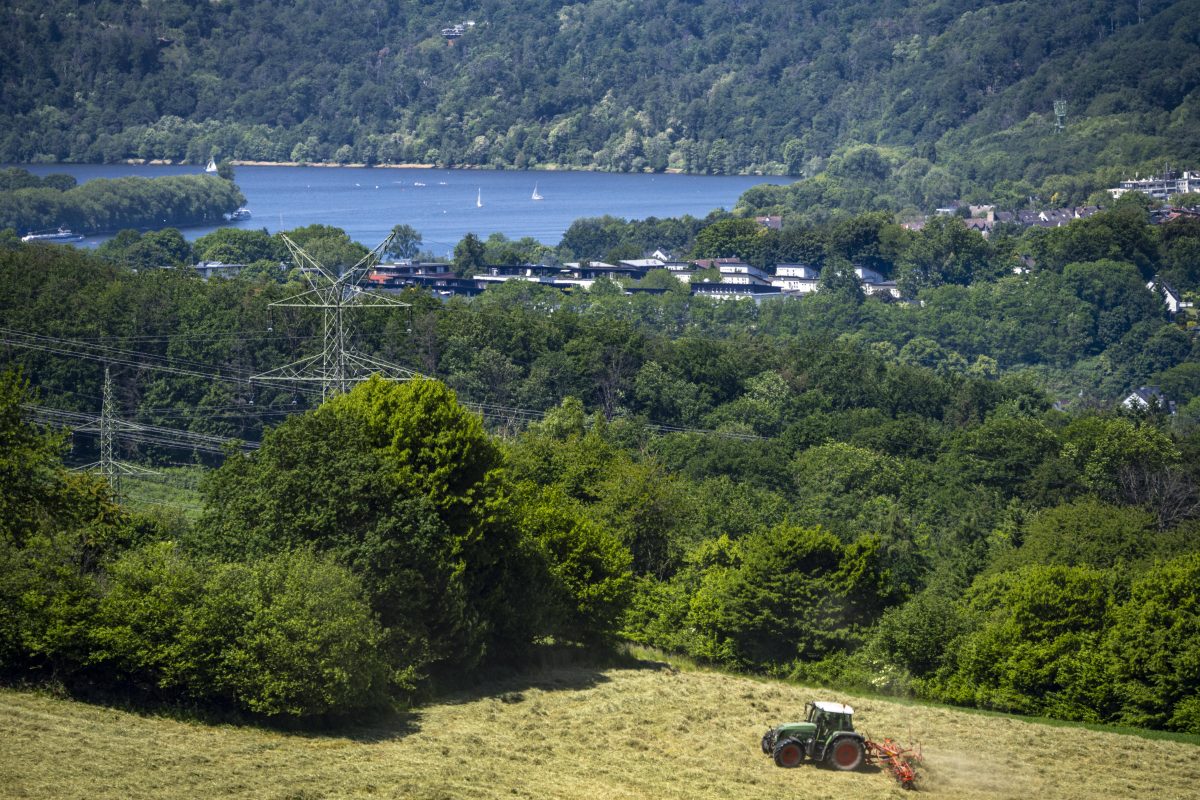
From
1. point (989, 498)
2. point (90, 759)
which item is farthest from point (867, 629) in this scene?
point (989, 498)

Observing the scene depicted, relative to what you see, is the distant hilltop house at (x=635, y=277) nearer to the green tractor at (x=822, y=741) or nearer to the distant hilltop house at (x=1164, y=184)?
the distant hilltop house at (x=1164, y=184)

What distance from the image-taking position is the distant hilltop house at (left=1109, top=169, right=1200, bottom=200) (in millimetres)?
141875

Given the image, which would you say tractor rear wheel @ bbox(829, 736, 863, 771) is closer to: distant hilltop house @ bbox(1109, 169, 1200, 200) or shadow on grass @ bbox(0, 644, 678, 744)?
shadow on grass @ bbox(0, 644, 678, 744)

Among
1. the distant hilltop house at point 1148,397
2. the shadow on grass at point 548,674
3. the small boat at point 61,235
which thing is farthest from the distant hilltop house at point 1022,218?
the shadow on grass at point 548,674

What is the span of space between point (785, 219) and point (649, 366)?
7982 centimetres

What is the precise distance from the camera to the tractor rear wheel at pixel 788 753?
20547 millimetres

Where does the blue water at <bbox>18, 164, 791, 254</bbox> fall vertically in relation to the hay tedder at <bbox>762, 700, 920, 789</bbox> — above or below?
below

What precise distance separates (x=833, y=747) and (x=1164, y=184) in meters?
133

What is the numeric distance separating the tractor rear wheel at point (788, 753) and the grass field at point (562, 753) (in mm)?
137

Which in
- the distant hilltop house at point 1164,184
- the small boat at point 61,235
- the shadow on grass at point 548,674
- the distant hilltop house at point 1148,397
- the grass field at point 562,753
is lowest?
the distant hilltop house at point 1148,397

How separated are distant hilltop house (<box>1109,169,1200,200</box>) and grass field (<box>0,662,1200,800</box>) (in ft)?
413

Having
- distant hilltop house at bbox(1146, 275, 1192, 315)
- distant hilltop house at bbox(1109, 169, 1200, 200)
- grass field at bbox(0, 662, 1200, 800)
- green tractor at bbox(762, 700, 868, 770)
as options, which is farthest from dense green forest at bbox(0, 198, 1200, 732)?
distant hilltop house at bbox(1109, 169, 1200, 200)

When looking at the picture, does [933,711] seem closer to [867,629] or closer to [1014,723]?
[1014,723]

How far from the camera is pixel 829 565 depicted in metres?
29.5
